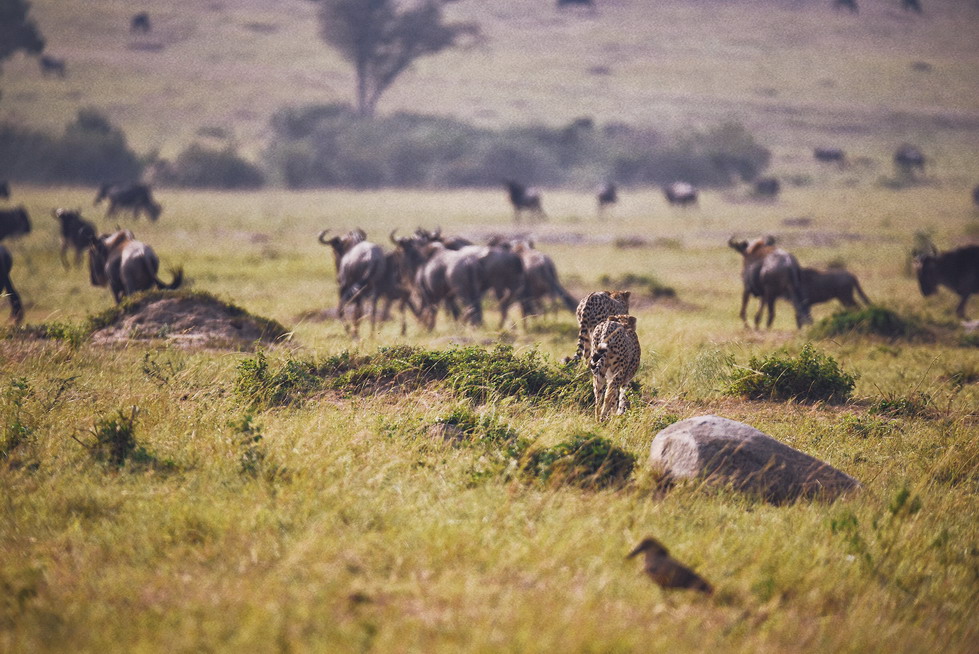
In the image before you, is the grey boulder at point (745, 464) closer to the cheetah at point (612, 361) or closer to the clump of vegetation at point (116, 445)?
the cheetah at point (612, 361)

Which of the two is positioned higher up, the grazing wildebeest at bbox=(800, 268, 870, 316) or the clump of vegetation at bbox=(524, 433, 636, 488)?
the grazing wildebeest at bbox=(800, 268, 870, 316)

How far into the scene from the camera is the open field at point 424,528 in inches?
144

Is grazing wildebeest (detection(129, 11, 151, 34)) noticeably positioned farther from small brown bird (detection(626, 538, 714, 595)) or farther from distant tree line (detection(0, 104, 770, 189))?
small brown bird (detection(626, 538, 714, 595))

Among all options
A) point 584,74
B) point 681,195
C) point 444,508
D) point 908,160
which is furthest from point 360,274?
point 584,74

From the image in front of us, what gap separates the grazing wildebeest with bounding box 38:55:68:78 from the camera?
69438 millimetres

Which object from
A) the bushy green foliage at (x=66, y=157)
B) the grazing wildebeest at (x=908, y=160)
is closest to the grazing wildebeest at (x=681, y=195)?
the grazing wildebeest at (x=908, y=160)

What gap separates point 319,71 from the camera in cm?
8750

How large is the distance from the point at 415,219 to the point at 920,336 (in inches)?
943

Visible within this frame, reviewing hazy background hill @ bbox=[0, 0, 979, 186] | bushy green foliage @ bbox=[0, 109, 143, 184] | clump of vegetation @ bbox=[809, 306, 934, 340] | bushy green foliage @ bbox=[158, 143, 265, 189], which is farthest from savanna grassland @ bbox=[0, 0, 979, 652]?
hazy background hill @ bbox=[0, 0, 979, 186]

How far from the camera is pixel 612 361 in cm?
675

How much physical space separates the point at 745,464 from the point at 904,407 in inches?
120

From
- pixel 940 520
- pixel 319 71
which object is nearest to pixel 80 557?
pixel 940 520

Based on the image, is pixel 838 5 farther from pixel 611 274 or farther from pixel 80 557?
pixel 80 557

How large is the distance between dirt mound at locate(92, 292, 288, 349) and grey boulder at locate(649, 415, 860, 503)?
545 cm
